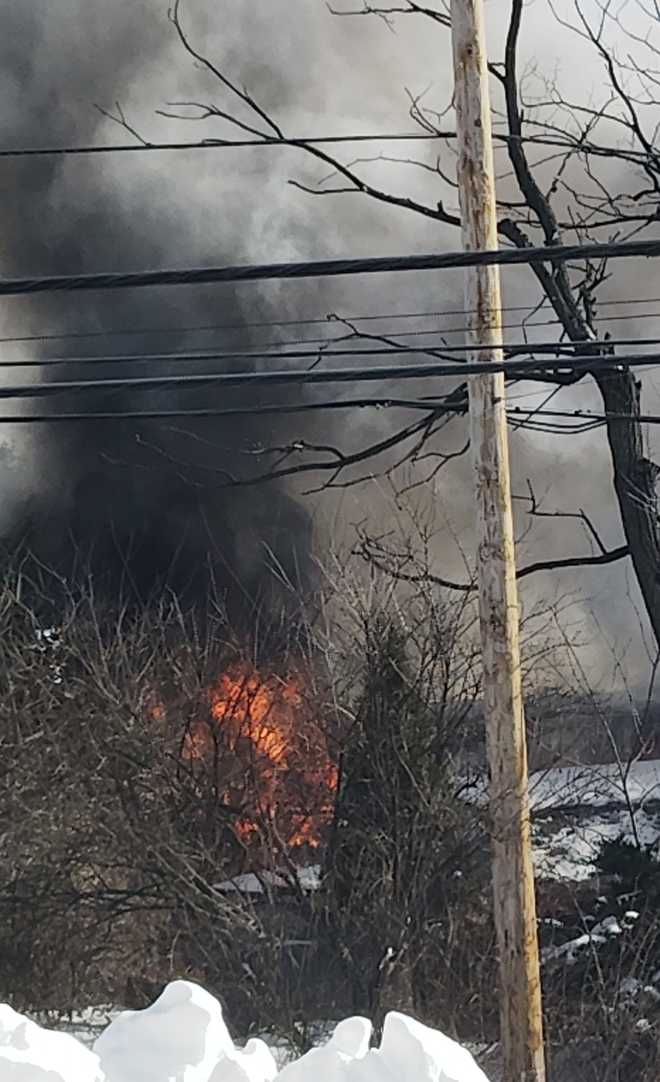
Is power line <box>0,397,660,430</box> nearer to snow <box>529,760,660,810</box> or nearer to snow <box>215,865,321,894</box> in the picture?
snow <box>529,760,660,810</box>

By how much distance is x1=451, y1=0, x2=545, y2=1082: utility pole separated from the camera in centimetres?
550

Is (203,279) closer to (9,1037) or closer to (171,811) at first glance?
(9,1037)

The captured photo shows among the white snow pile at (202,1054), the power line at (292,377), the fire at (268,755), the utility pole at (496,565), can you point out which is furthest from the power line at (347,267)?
the fire at (268,755)

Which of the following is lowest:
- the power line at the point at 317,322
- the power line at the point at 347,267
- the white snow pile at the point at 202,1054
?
the white snow pile at the point at 202,1054

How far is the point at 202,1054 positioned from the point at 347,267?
214 centimetres

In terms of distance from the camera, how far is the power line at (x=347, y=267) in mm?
3307

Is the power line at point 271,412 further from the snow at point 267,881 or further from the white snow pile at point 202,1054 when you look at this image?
the snow at point 267,881

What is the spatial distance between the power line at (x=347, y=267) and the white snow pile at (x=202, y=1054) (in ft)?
6.27

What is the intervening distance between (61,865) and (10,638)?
7.08 ft

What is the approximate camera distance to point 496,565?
565 cm

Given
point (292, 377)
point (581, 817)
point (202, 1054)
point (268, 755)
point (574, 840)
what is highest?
point (292, 377)

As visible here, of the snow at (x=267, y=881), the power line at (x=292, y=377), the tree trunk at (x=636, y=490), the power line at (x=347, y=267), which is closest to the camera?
the power line at (x=347, y=267)

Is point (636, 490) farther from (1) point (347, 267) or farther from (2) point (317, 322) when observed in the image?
(1) point (347, 267)

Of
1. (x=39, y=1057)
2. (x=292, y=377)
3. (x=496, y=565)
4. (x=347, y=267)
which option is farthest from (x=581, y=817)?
(x=39, y=1057)
